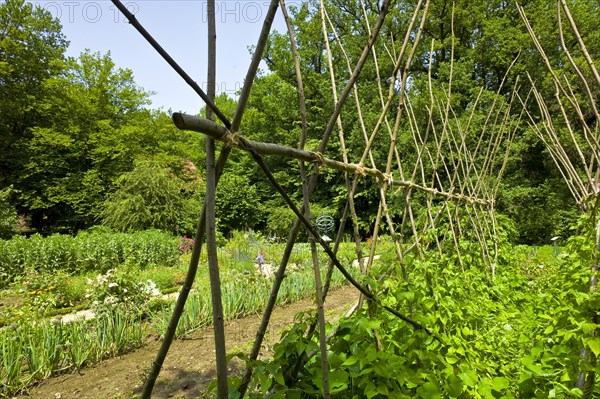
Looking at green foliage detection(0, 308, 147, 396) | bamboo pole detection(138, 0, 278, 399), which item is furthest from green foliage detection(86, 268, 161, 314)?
bamboo pole detection(138, 0, 278, 399)

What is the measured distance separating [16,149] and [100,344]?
18.2m

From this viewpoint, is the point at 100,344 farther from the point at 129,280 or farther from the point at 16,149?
the point at 16,149

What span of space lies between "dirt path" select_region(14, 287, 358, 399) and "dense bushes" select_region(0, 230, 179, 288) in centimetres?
392

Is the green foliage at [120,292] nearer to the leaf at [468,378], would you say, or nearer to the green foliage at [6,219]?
the leaf at [468,378]

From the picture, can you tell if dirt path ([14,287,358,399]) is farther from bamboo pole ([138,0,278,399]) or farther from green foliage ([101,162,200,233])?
green foliage ([101,162,200,233])

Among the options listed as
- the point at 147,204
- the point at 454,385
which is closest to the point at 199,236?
the point at 454,385

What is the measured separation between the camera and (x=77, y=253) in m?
8.24

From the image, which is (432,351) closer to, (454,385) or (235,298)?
(454,385)

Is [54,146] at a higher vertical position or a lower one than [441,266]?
higher

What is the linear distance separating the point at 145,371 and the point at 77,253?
6.46m

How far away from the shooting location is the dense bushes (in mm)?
7497

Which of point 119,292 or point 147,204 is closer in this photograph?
point 119,292

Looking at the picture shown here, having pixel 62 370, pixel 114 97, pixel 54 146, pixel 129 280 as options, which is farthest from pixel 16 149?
pixel 62 370

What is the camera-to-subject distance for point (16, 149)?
55.4 feet
